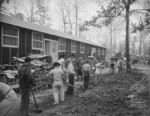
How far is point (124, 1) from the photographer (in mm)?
15969

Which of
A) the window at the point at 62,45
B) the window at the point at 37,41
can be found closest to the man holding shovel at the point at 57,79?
the window at the point at 37,41

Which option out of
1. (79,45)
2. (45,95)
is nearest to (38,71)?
(45,95)

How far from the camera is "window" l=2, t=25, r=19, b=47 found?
36.4 ft

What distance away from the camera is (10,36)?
11.5 m

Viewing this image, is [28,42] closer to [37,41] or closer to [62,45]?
[37,41]

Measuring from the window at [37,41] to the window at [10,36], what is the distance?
1901 millimetres

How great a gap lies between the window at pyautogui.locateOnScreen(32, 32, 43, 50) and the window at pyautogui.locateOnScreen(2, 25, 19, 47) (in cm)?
190

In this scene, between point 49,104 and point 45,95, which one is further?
point 45,95

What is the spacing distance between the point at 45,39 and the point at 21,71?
35.3ft

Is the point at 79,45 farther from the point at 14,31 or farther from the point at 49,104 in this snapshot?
the point at 49,104

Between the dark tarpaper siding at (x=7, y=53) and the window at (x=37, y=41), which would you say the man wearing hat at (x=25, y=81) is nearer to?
the dark tarpaper siding at (x=7, y=53)

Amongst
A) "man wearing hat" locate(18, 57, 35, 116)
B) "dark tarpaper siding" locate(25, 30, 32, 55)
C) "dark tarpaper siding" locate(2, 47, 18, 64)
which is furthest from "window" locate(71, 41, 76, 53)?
"man wearing hat" locate(18, 57, 35, 116)

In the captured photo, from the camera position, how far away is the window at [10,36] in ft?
36.4

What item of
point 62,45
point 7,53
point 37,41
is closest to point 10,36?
point 7,53
